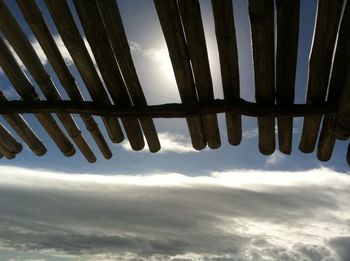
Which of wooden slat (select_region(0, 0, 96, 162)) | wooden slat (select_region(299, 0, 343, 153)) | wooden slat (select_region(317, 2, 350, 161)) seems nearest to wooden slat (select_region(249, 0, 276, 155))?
wooden slat (select_region(299, 0, 343, 153))

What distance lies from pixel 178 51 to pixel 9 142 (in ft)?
7.84

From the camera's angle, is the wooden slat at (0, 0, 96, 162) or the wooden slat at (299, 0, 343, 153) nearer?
the wooden slat at (299, 0, 343, 153)

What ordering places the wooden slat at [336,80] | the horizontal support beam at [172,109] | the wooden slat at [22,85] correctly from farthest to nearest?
the wooden slat at [22,85]
the horizontal support beam at [172,109]
the wooden slat at [336,80]

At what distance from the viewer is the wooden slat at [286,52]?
7.98 ft

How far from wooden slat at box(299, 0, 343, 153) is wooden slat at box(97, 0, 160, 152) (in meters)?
1.33

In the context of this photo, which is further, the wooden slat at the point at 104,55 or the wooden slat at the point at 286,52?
the wooden slat at the point at 104,55

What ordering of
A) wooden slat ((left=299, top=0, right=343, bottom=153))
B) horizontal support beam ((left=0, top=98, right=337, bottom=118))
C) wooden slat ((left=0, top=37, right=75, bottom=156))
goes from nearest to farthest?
wooden slat ((left=299, top=0, right=343, bottom=153)), horizontal support beam ((left=0, top=98, right=337, bottom=118)), wooden slat ((left=0, top=37, right=75, bottom=156))

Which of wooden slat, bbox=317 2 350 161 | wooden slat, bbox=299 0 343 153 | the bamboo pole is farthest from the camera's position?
the bamboo pole

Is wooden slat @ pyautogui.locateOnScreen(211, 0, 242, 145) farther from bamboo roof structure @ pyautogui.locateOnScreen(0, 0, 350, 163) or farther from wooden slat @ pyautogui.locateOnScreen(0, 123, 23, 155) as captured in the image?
wooden slat @ pyautogui.locateOnScreen(0, 123, 23, 155)

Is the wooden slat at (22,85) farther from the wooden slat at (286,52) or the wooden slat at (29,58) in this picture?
the wooden slat at (286,52)

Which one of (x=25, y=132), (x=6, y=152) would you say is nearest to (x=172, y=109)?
(x=25, y=132)

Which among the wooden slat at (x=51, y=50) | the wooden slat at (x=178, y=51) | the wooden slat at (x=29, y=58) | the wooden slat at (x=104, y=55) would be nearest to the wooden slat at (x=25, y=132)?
the wooden slat at (x=29, y=58)

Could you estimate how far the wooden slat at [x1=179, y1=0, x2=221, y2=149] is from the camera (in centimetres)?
248

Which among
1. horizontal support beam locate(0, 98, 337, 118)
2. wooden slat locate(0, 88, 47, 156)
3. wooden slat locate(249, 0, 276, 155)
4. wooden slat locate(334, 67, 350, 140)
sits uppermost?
wooden slat locate(0, 88, 47, 156)
